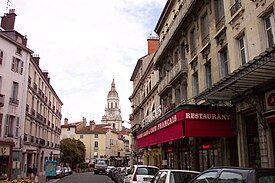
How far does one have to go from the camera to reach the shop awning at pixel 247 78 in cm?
863

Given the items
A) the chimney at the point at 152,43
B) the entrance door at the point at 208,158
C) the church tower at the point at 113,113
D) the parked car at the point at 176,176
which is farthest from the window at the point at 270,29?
the church tower at the point at 113,113

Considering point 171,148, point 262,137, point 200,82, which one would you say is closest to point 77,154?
point 171,148

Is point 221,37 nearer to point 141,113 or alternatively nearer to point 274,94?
point 274,94

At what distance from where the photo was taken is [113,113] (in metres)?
132

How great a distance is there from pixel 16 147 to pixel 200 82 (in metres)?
21.4

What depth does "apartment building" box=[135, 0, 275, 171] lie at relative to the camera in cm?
1136

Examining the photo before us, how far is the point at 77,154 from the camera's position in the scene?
64125 millimetres

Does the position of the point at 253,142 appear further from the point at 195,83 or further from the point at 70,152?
the point at 70,152

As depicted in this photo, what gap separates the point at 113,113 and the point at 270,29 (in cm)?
12165

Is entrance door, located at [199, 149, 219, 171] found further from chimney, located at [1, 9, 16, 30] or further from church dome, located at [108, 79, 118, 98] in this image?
church dome, located at [108, 79, 118, 98]

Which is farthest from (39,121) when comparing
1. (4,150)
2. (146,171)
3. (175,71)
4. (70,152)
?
(146,171)

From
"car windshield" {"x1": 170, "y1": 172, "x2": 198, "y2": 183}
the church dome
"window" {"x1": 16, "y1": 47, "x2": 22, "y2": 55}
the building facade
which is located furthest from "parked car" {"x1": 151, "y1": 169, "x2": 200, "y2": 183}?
the church dome

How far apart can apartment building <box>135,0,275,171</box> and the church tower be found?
11037 cm

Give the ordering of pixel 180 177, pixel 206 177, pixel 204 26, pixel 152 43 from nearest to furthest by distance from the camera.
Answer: pixel 206 177 → pixel 180 177 → pixel 204 26 → pixel 152 43
